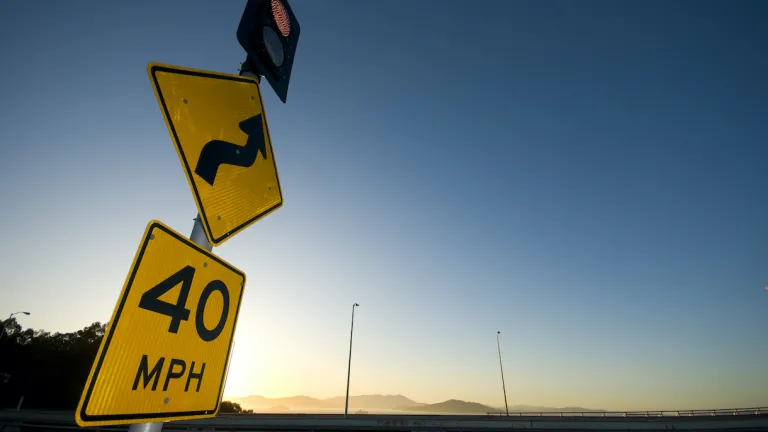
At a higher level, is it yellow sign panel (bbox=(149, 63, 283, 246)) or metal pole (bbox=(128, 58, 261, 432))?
yellow sign panel (bbox=(149, 63, 283, 246))

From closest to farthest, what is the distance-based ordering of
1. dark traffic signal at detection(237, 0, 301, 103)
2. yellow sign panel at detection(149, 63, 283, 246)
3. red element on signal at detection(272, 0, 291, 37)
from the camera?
yellow sign panel at detection(149, 63, 283, 246), dark traffic signal at detection(237, 0, 301, 103), red element on signal at detection(272, 0, 291, 37)

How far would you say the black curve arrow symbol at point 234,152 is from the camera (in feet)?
6.06

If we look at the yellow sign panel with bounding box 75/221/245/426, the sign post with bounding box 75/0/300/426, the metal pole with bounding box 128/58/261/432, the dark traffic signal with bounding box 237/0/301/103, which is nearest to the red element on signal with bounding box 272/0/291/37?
the dark traffic signal with bounding box 237/0/301/103

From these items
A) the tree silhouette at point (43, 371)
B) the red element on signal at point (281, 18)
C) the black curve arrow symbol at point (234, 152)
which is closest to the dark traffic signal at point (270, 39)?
the red element on signal at point (281, 18)

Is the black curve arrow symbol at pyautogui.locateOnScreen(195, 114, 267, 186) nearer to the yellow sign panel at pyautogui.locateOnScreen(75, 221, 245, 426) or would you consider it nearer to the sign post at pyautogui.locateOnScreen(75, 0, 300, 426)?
the sign post at pyautogui.locateOnScreen(75, 0, 300, 426)

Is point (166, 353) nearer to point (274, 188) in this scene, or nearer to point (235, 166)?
point (235, 166)

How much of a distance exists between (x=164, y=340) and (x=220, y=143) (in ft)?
3.76

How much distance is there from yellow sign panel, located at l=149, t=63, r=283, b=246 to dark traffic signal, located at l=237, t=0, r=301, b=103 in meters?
0.38

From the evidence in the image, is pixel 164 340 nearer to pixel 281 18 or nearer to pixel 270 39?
pixel 270 39

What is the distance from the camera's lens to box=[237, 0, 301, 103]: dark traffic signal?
8.15 ft

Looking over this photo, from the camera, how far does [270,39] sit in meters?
2.66

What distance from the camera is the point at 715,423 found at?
22891 mm

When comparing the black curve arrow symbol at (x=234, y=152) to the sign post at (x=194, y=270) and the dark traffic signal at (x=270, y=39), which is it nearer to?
the sign post at (x=194, y=270)

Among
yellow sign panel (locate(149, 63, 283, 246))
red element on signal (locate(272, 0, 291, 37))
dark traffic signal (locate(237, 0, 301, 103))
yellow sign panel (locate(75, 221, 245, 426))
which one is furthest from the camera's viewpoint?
red element on signal (locate(272, 0, 291, 37))
